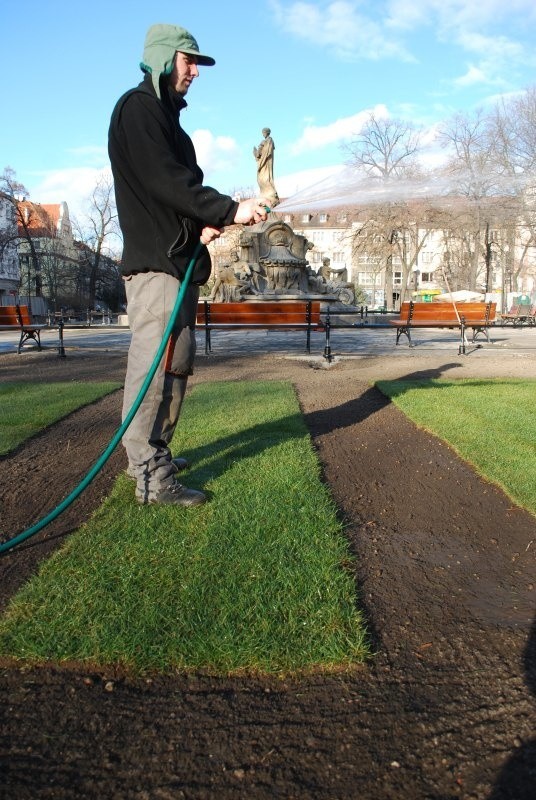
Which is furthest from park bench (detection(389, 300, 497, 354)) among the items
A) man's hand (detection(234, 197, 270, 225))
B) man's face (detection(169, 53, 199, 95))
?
man's hand (detection(234, 197, 270, 225))

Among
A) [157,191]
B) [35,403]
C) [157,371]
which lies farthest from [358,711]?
[35,403]

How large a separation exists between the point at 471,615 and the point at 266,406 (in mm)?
4529

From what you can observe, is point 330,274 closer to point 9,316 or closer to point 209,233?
point 9,316

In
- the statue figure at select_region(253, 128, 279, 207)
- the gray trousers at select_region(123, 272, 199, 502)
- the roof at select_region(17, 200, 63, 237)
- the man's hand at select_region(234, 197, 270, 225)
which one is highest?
the roof at select_region(17, 200, 63, 237)

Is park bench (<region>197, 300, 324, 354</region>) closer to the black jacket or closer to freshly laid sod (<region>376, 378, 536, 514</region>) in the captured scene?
freshly laid sod (<region>376, 378, 536, 514</region>)

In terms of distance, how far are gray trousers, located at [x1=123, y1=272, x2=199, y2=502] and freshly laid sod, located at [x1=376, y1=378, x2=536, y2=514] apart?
7.12 ft

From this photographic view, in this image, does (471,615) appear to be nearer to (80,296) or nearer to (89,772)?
(89,772)

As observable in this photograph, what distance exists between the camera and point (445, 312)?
1639 cm

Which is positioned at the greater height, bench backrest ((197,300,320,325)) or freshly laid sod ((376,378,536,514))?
bench backrest ((197,300,320,325))

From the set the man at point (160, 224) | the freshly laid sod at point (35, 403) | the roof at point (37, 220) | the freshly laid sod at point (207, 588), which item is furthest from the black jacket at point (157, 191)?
the roof at point (37, 220)

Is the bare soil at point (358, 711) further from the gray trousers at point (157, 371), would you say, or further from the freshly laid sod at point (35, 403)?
the freshly laid sod at point (35, 403)

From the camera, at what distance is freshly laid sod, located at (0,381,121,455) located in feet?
19.1

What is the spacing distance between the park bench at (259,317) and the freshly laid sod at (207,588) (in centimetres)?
1103

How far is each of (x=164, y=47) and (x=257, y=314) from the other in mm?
12163
